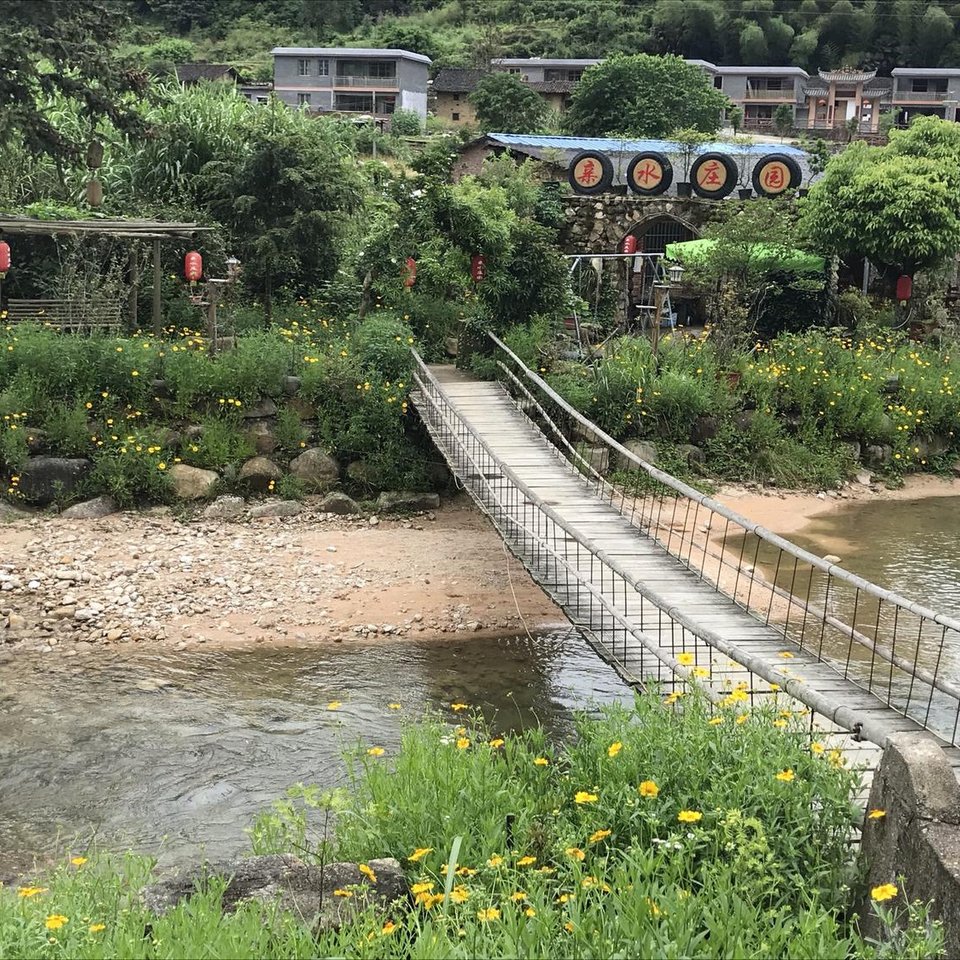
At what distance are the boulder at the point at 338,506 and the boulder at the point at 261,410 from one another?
5.27ft

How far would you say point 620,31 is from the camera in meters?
62.0

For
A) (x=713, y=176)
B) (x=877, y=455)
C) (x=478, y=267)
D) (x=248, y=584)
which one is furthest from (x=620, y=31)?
(x=248, y=584)

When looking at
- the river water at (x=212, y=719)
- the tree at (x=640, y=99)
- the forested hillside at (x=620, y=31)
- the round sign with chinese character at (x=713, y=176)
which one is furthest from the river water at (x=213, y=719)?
the forested hillside at (x=620, y=31)

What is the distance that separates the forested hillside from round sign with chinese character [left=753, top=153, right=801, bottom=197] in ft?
128

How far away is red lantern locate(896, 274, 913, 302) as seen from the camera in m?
21.8

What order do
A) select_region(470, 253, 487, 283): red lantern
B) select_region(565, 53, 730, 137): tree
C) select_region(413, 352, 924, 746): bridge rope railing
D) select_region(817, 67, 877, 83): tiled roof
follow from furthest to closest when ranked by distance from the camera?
select_region(817, 67, 877, 83): tiled roof, select_region(565, 53, 730, 137): tree, select_region(470, 253, 487, 283): red lantern, select_region(413, 352, 924, 746): bridge rope railing

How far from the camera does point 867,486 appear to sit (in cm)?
1719

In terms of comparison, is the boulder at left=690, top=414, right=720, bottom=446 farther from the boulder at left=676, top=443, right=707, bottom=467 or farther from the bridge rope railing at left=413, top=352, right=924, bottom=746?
the bridge rope railing at left=413, top=352, right=924, bottom=746

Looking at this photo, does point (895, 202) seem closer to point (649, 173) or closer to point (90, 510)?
point (649, 173)

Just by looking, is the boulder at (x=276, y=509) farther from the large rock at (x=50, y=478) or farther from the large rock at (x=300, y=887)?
the large rock at (x=300, y=887)

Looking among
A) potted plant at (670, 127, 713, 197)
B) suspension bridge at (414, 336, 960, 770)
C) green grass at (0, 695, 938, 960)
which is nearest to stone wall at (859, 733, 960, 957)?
green grass at (0, 695, 938, 960)

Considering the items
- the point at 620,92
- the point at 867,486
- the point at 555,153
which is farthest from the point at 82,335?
the point at 620,92

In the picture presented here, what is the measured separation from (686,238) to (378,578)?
14.5 meters

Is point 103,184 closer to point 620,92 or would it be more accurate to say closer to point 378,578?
point 378,578
